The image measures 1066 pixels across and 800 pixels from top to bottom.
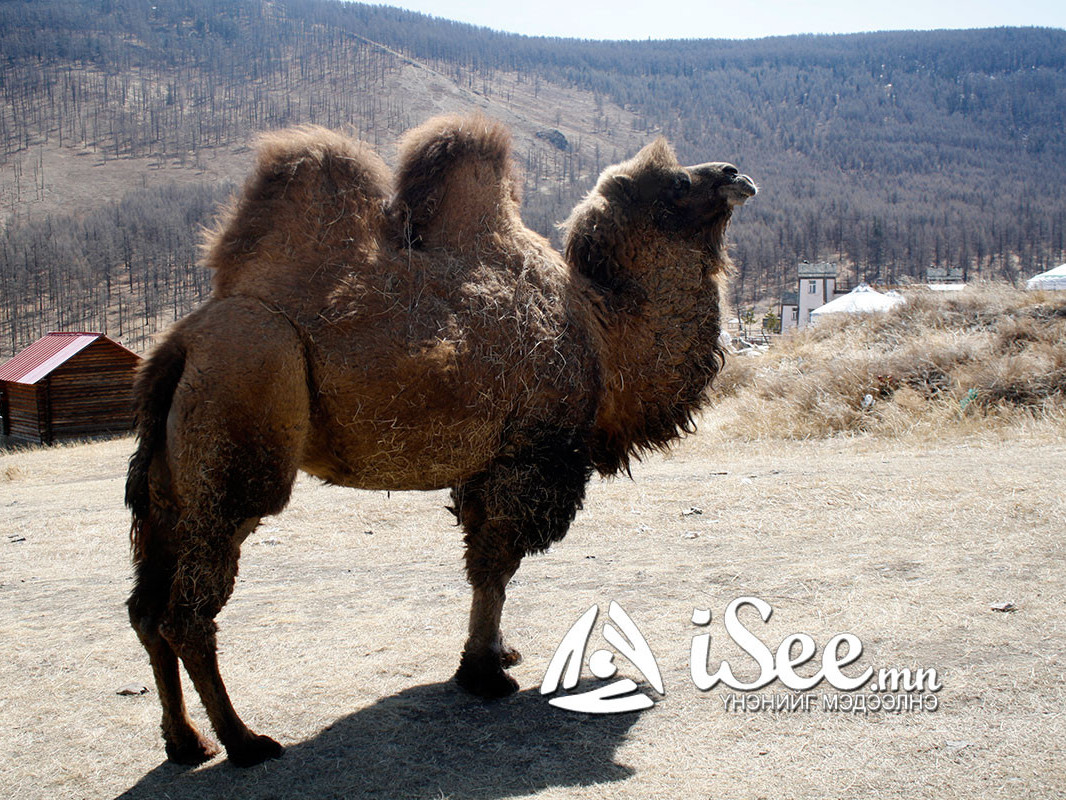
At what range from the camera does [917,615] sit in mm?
4902

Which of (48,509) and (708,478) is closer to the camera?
(708,478)

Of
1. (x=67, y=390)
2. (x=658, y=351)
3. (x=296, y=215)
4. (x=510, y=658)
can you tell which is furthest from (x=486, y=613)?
(x=67, y=390)

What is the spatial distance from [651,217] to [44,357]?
37403 mm

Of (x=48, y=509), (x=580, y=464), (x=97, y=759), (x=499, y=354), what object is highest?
(x=499, y=354)

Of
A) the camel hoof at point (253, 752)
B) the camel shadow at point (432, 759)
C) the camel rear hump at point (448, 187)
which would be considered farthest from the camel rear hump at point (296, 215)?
the camel shadow at point (432, 759)

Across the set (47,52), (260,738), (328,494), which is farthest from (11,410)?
(47,52)

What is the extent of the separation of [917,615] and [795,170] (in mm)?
175910

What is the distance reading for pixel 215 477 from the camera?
3455mm

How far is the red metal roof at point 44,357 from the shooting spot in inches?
1315

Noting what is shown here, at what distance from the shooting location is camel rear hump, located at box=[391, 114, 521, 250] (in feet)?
13.9

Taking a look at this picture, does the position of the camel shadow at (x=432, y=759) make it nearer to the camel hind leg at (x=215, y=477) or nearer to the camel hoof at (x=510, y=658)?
the camel hind leg at (x=215, y=477)

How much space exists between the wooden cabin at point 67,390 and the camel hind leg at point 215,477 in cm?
3362

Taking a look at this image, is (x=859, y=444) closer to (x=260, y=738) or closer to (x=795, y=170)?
(x=260, y=738)

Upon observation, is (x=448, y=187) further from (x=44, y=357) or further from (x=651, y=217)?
(x=44, y=357)
